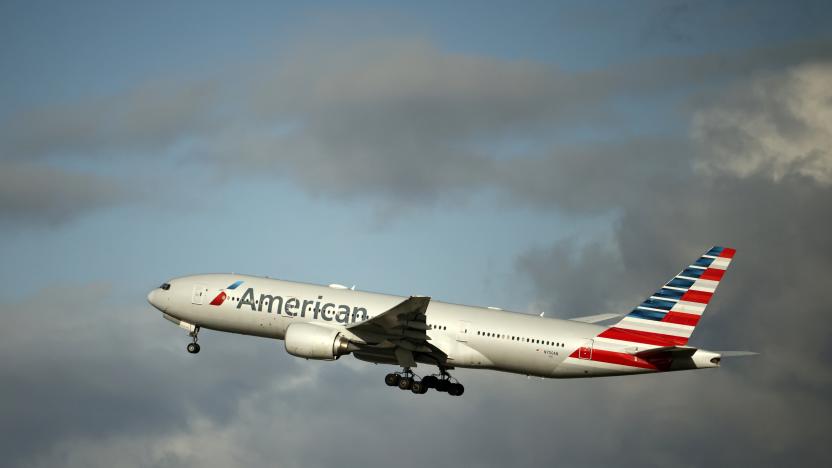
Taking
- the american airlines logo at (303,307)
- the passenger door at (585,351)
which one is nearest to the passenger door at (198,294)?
the american airlines logo at (303,307)

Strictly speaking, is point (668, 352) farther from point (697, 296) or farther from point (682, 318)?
point (697, 296)

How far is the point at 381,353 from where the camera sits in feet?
196

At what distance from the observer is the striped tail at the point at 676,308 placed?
58.0m

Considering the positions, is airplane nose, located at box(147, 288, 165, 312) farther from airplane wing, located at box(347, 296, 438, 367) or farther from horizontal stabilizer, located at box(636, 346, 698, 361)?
horizontal stabilizer, located at box(636, 346, 698, 361)

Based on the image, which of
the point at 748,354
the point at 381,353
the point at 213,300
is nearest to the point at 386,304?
the point at 381,353

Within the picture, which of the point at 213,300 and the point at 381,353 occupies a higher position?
the point at 213,300

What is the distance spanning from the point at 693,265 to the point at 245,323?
2831cm

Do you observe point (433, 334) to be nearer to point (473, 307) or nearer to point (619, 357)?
point (473, 307)

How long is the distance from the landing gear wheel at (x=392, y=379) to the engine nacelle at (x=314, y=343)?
4.14 meters

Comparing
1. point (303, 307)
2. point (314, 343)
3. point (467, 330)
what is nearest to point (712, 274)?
point (467, 330)

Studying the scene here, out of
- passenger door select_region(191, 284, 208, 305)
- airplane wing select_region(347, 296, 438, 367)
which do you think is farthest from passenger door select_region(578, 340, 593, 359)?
passenger door select_region(191, 284, 208, 305)

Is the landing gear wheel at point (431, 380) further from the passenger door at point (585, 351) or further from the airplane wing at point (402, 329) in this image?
the passenger door at point (585, 351)

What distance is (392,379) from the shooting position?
6066cm

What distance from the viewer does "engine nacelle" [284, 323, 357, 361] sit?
57.8 metres
